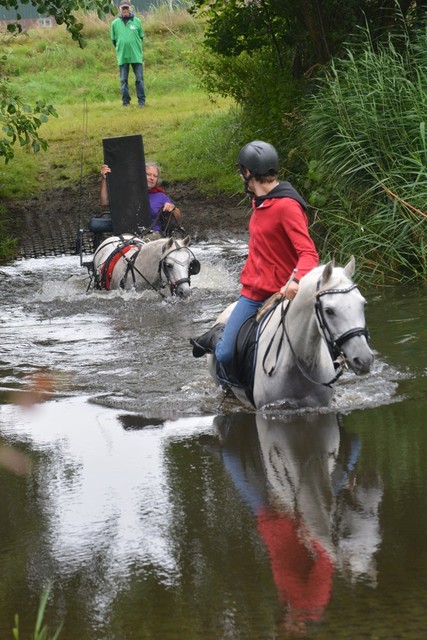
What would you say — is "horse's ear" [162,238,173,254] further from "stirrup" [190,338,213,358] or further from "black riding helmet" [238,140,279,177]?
"black riding helmet" [238,140,279,177]

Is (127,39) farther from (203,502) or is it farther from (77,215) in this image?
(203,502)

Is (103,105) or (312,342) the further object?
(103,105)

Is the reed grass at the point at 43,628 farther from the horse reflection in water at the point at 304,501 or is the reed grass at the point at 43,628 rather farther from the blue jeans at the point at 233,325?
the blue jeans at the point at 233,325

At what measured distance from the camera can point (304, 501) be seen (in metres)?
6.36

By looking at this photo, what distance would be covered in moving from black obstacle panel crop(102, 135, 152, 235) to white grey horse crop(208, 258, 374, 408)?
7.75 metres

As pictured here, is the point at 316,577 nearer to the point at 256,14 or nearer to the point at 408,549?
the point at 408,549

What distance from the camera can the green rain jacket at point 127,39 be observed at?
2620 cm

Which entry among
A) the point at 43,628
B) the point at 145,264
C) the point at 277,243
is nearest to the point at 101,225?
the point at 145,264

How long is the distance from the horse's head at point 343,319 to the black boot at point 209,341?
5.32 feet

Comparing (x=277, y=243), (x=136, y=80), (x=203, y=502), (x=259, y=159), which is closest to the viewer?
(x=203, y=502)

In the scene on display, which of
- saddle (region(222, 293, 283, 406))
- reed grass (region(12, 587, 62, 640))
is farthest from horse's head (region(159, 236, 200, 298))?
reed grass (region(12, 587, 62, 640))

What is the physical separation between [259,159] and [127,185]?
8.58 metres

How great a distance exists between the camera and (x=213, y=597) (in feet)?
16.7

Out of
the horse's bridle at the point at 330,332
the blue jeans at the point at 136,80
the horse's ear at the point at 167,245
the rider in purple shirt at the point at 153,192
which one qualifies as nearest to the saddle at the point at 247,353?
the horse's bridle at the point at 330,332
